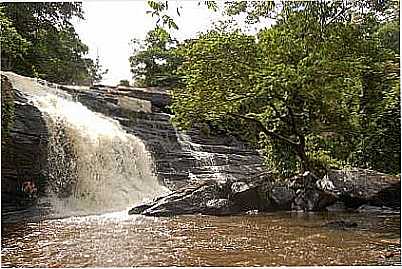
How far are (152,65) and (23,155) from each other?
17.9 ft

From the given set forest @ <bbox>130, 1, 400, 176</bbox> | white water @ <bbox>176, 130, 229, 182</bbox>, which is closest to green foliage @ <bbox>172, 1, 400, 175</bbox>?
forest @ <bbox>130, 1, 400, 176</bbox>

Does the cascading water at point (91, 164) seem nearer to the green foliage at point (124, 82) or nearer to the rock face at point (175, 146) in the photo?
the rock face at point (175, 146)

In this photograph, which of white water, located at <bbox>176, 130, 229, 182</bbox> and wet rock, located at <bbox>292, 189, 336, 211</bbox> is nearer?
wet rock, located at <bbox>292, 189, 336, 211</bbox>

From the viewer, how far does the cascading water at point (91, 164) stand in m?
5.62

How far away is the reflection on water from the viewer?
2.62 metres

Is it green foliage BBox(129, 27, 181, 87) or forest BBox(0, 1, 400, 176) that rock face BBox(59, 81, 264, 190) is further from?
green foliage BBox(129, 27, 181, 87)

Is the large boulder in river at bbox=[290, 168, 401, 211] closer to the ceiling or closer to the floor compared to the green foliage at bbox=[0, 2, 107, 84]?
closer to the floor

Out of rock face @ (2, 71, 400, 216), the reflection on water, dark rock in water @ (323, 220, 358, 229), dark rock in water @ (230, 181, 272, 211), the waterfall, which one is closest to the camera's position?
the reflection on water

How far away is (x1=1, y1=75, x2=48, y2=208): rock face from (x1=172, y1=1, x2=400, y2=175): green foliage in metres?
1.51

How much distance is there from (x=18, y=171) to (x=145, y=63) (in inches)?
218

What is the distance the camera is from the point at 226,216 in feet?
15.4

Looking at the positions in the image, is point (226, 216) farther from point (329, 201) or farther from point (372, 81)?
point (372, 81)

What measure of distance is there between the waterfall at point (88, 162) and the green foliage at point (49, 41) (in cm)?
155

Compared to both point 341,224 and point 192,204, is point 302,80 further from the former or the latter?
point 192,204
